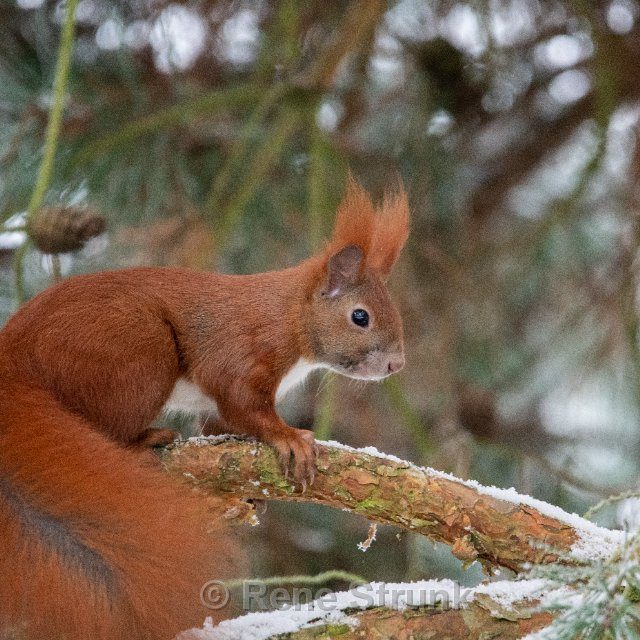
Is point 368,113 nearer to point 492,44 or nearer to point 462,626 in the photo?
point 492,44

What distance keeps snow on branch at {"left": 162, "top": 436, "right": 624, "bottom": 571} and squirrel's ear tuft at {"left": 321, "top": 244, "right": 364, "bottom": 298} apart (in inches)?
11.3

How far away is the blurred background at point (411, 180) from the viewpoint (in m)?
1.67

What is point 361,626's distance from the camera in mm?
916

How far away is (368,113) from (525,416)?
0.73 meters

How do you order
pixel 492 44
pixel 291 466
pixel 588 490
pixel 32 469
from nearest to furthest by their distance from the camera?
pixel 32 469, pixel 291 466, pixel 588 490, pixel 492 44

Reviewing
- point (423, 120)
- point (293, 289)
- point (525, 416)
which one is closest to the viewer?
point (293, 289)

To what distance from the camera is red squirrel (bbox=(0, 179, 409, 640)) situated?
0.96 meters

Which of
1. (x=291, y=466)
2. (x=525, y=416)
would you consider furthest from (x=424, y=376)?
(x=291, y=466)

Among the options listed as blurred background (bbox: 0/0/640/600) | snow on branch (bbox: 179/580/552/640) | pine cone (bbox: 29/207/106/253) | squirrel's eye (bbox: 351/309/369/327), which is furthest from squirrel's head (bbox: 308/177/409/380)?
snow on branch (bbox: 179/580/552/640)

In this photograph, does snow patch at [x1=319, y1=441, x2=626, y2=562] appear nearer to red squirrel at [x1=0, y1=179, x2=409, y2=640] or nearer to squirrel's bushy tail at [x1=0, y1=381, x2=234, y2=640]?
red squirrel at [x1=0, y1=179, x2=409, y2=640]

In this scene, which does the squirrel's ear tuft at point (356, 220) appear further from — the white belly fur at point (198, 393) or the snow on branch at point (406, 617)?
the snow on branch at point (406, 617)

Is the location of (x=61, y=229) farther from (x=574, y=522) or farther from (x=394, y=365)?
(x=574, y=522)

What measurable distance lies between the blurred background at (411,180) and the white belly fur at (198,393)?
221 millimetres

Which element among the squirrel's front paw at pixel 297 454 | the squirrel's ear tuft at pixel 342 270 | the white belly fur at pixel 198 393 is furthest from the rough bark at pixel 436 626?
the squirrel's ear tuft at pixel 342 270
